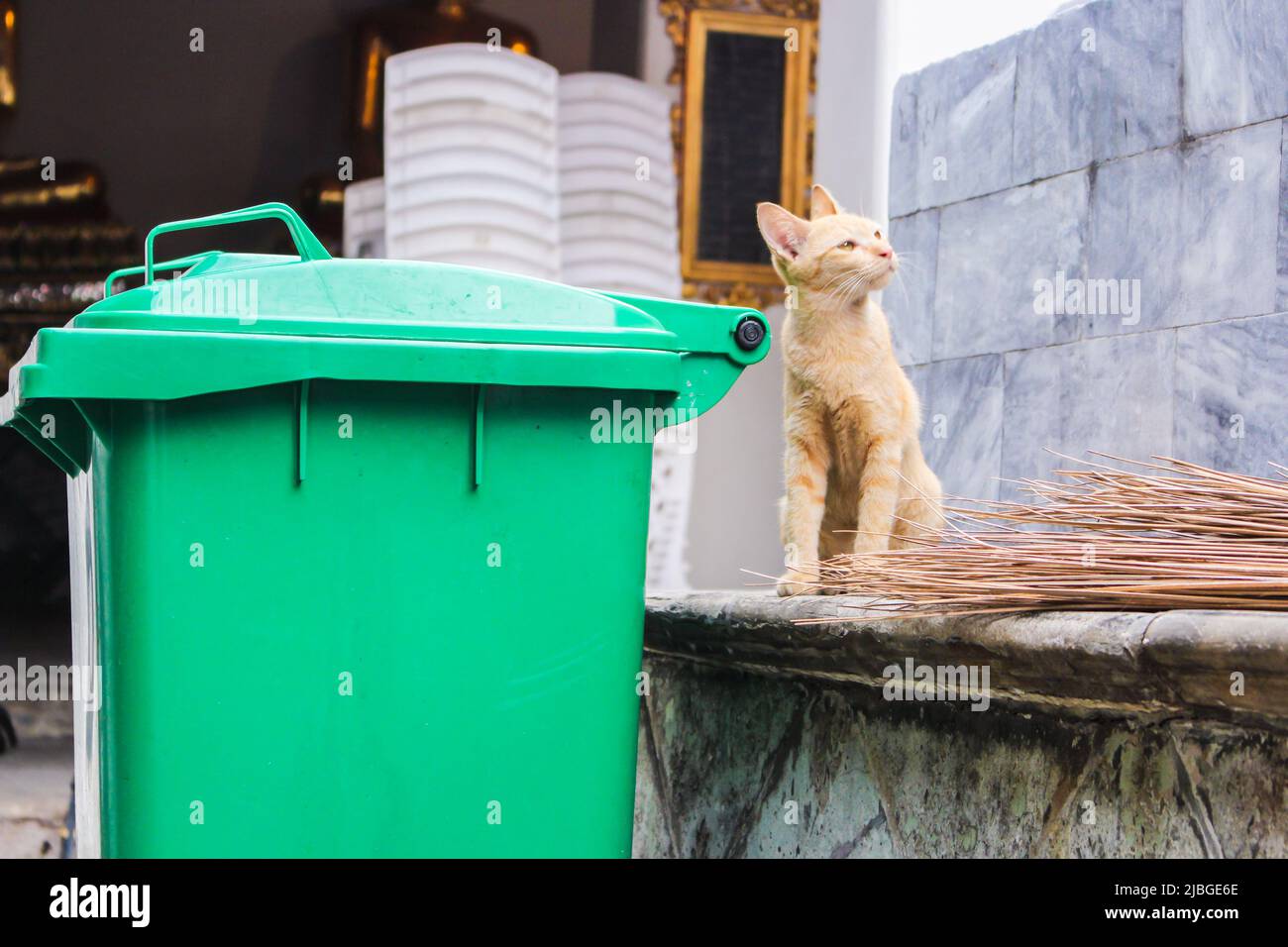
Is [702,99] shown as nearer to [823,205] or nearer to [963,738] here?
[823,205]

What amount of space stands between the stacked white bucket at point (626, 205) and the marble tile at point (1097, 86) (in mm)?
Result: 2257

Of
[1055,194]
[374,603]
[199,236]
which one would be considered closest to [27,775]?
[199,236]

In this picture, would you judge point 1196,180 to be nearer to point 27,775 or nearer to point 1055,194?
point 1055,194

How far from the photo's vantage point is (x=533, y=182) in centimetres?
497

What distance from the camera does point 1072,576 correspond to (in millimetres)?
1646

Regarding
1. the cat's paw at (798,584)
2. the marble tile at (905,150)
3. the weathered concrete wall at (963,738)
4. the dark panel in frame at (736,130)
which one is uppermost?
the dark panel in frame at (736,130)

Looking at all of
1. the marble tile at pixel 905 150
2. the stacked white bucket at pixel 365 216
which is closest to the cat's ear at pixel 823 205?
the marble tile at pixel 905 150

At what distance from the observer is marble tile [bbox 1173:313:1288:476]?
245cm

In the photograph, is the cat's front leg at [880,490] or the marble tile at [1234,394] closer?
the cat's front leg at [880,490]

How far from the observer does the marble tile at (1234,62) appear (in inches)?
98.8

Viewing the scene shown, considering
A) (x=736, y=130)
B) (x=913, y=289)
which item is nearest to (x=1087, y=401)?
(x=913, y=289)

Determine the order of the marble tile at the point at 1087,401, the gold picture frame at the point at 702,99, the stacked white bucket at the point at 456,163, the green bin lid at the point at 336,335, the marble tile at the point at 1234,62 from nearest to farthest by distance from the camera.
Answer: the green bin lid at the point at 336,335, the marble tile at the point at 1234,62, the marble tile at the point at 1087,401, the stacked white bucket at the point at 456,163, the gold picture frame at the point at 702,99

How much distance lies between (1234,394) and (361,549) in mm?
1640

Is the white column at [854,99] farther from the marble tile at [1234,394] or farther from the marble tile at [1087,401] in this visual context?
the marble tile at [1234,394]
